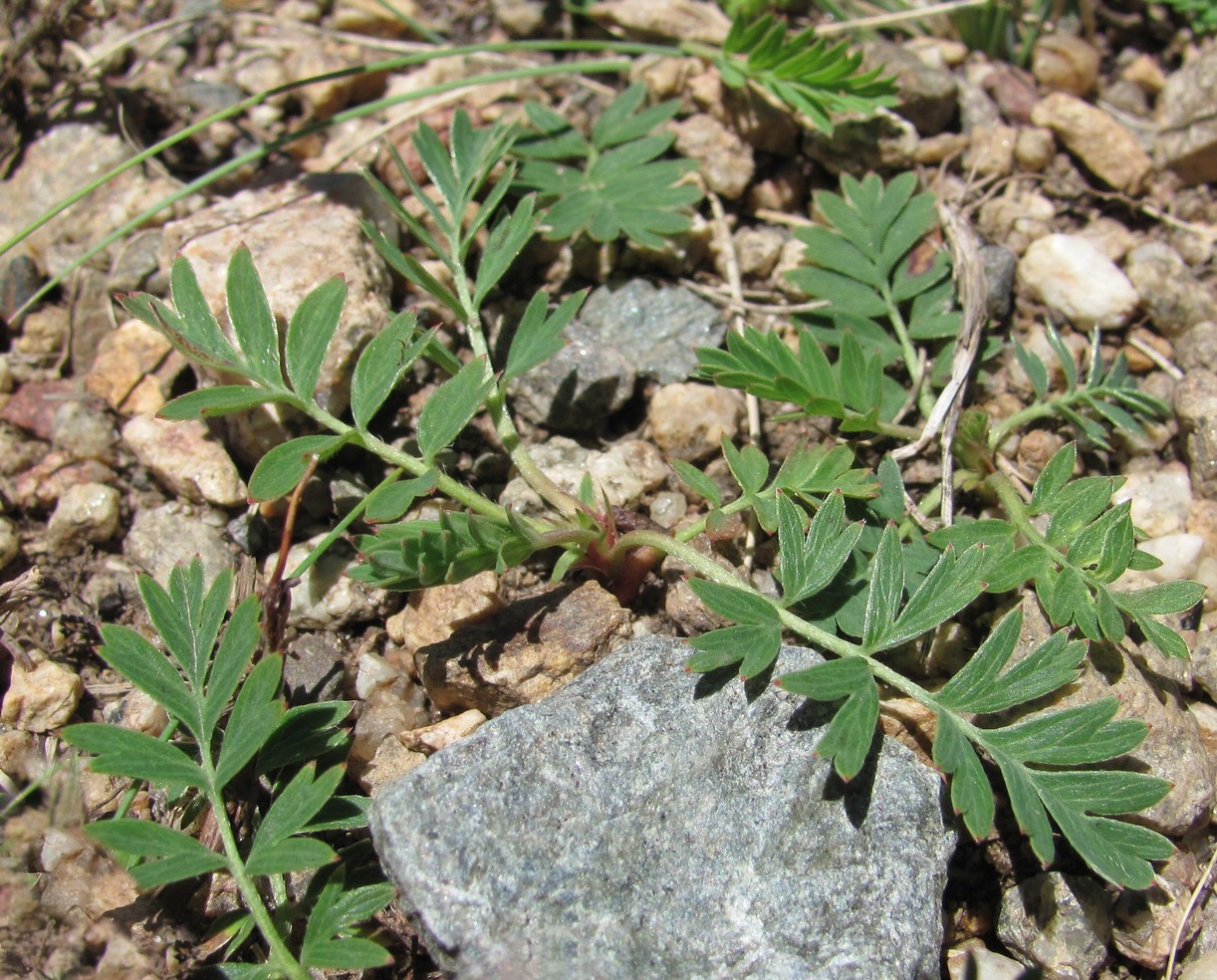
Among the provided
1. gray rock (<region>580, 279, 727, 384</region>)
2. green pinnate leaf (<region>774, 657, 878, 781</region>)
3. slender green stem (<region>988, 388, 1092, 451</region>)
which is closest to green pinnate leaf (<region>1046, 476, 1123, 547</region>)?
slender green stem (<region>988, 388, 1092, 451</region>)

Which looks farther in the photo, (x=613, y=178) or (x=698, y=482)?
(x=613, y=178)

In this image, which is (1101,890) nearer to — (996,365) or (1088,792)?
(1088,792)

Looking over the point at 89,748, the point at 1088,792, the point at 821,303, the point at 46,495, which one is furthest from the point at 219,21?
the point at 1088,792

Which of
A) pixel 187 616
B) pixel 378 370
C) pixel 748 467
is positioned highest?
pixel 378 370

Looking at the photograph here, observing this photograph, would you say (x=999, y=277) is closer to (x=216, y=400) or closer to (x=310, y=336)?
(x=310, y=336)

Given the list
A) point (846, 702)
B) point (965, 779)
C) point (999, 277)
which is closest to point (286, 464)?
point (846, 702)

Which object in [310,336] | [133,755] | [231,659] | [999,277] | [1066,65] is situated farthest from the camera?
[1066,65]
